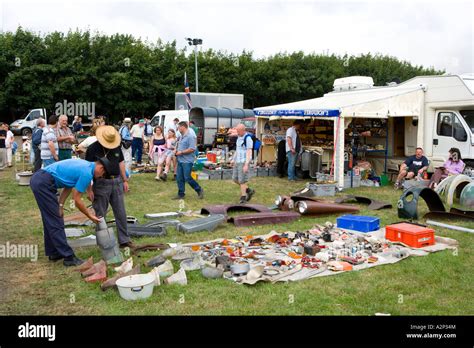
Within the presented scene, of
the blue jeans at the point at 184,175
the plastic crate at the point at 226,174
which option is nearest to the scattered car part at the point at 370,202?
the blue jeans at the point at 184,175

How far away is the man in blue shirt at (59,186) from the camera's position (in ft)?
20.0

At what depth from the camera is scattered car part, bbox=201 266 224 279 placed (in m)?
5.92

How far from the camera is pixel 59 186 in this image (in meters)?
6.23

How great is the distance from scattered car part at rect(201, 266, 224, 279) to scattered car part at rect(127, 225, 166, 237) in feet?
7.01

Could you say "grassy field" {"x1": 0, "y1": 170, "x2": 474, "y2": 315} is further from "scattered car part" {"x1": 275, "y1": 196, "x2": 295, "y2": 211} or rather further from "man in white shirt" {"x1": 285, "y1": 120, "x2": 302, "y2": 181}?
"man in white shirt" {"x1": 285, "y1": 120, "x2": 302, "y2": 181}

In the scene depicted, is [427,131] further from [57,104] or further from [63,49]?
[63,49]

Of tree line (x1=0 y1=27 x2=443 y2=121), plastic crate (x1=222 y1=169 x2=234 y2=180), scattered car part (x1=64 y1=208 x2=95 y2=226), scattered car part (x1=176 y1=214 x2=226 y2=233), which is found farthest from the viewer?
tree line (x1=0 y1=27 x2=443 y2=121)

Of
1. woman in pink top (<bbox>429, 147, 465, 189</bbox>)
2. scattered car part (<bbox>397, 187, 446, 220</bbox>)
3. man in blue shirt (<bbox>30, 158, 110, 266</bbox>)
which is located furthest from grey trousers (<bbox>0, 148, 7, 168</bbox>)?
woman in pink top (<bbox>429, 147, 465, 189</bbox>)

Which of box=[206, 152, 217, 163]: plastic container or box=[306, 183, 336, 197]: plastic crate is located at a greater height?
box=[206, 152, 217, 163]: plastic container

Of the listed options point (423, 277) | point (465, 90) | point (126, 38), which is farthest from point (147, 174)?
point (126, 38)

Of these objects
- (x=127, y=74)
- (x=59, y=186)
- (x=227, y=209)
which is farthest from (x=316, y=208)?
(x=127, y=74)

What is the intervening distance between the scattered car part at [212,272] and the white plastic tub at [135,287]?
2.36 feet

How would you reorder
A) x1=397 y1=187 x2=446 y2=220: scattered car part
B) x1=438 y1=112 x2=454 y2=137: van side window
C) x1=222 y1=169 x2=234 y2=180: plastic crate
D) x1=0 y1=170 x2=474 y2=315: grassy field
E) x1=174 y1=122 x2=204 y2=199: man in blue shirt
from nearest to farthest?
x1=0 y1=170 x2=474 y2=315: grassy field, x1=397 y1=187 x2=446 y2=220: scattered car part, x1=174 y1=122 x2=204 y2=199: man in blue shirt, x1=438 y1=112 x2=454 y2=137: van side window, x1=222 y1=169 x2=234 y2=180: plastic crate

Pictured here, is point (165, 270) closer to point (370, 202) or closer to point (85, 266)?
point (85, 266)
